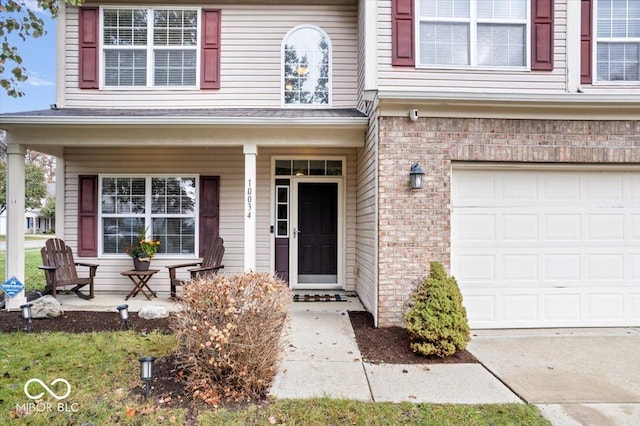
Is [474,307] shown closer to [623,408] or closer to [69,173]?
[623,408]

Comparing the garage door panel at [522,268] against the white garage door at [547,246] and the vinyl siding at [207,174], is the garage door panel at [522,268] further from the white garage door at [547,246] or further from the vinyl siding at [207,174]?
the vinyl siding at [207,174]

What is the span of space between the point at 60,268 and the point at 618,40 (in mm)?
9863

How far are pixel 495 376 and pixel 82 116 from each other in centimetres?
643

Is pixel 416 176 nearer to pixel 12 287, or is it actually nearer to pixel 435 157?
pixel 435 157

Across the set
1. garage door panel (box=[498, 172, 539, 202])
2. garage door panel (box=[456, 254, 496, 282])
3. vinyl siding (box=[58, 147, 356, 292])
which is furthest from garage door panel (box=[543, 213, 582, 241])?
vinyl siding (box=[58, 147, 356, 292])

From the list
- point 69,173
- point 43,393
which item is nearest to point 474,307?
point 43,393

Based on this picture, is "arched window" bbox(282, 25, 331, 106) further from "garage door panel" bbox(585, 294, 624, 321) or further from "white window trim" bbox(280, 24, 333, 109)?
"garage door panel" bbox(585, 294, 624, 321)

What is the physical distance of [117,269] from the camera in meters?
7.04

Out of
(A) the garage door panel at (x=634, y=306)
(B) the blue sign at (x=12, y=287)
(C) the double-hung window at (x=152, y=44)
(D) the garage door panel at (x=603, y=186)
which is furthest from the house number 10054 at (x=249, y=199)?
(A) the garage door panel at (x=634, y=306)

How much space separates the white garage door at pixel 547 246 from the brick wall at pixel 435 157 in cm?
25

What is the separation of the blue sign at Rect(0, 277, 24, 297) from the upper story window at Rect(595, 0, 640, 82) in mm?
9573

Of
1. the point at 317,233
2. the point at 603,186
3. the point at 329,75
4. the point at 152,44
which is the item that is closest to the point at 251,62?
the point at 329,75

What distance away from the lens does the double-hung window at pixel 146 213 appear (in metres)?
7.08

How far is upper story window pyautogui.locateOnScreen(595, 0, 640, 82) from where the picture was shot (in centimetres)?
595
